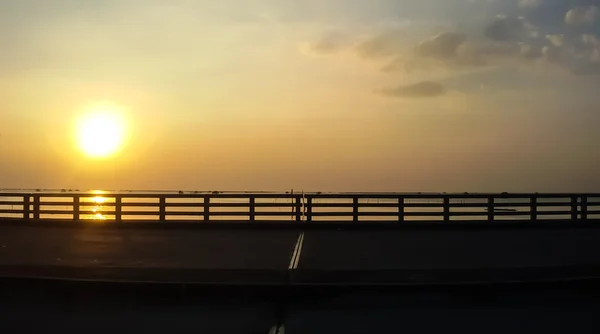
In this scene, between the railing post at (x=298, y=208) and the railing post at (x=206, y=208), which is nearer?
the railing post at (x=206, y=208)

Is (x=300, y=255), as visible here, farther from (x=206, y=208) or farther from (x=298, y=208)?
(x=206, y=208)

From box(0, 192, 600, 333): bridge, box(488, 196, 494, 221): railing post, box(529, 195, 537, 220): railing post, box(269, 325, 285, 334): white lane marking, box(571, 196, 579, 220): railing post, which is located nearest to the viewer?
box(269, 325, 285, 334): white lane marking

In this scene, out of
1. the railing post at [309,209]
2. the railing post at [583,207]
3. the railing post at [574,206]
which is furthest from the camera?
the railing post at [583,207]

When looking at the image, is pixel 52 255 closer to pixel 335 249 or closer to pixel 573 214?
pixel 335 249

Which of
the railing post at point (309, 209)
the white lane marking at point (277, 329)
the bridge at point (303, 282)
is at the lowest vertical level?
the white lane marking at point (277, 329)

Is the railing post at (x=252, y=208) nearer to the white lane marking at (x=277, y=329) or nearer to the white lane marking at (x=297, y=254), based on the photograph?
the white lane marking at (x=297, y=254)

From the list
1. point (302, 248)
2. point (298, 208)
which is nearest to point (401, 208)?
point (298, 208)

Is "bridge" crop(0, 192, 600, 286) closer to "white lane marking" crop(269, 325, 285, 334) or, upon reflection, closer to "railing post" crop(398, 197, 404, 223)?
"railing post" crop(398, 197, 404, 223)

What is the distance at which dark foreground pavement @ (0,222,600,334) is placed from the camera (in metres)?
10.3

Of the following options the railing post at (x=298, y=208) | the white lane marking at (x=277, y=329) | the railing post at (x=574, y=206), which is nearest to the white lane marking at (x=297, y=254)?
the railing post at (x=298, y=208)

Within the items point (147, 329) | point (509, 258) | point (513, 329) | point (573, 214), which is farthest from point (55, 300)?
point (573, 214)

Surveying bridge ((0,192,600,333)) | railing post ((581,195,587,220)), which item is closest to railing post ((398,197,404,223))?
bridge ((0,192,600,333))

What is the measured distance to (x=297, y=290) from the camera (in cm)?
1241

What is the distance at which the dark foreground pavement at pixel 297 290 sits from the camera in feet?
33.9
